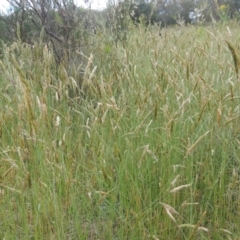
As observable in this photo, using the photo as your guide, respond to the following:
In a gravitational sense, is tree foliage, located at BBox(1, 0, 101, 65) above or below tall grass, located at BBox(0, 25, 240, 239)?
above

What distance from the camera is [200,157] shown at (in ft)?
5.44

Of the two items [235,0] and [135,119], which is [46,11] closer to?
[135,119]

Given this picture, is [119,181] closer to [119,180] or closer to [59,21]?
[119,180]

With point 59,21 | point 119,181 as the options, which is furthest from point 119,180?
point 59,21

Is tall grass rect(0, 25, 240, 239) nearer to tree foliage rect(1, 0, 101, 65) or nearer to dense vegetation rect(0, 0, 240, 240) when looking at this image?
dense vegetation rect(0, 0, 240, 240)

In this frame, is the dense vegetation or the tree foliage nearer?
the dense vegetation

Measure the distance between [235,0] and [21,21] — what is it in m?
10.1

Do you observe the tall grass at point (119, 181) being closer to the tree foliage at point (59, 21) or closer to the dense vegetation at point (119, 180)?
the dense vegetation at point (119, 180)

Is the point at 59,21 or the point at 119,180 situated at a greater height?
the point at 59,21

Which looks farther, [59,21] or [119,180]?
[59,21]

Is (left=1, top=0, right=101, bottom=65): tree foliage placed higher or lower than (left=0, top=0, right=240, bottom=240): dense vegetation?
higher

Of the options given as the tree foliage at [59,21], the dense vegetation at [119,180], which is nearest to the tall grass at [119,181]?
the dense vegetation at [119,180]

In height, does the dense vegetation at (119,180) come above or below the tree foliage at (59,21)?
below

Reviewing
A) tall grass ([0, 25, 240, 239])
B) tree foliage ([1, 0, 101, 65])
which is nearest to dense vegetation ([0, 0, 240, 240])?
tall grass ([0, 25, 240, 239])
